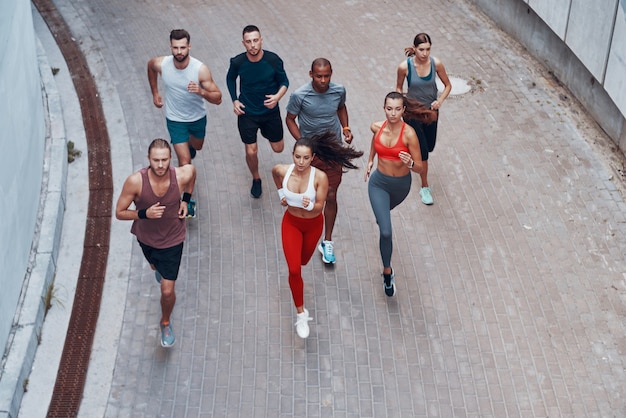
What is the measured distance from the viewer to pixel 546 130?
1173 centimetres

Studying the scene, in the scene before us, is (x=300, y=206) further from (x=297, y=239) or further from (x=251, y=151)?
(x=251, y=151)

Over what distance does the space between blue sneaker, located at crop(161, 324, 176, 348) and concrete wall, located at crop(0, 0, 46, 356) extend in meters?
1.33

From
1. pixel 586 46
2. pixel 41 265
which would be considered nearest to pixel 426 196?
pixel 586 46

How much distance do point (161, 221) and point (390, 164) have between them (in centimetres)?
218

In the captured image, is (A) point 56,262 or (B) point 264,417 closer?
(B) point 264,417

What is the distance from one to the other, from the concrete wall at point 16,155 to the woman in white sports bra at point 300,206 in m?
2.35

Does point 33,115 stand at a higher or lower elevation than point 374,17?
higher

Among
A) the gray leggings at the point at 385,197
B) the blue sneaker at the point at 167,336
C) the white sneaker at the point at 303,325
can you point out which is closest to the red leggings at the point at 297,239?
the white sneaker at the point at 303,325

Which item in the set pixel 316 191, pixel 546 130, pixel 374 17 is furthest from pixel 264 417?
pixel 374 17

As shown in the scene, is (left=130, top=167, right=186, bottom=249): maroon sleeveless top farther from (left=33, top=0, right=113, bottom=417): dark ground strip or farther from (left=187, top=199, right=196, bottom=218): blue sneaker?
(left=187, top=199, right=196, bottom=218): blue sneaker

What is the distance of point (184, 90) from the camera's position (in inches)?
377

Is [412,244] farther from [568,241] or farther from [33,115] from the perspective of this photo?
[33,115]

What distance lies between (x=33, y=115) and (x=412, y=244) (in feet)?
13.7

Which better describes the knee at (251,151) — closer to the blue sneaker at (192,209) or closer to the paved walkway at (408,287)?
the paved walkway at (408,287)
